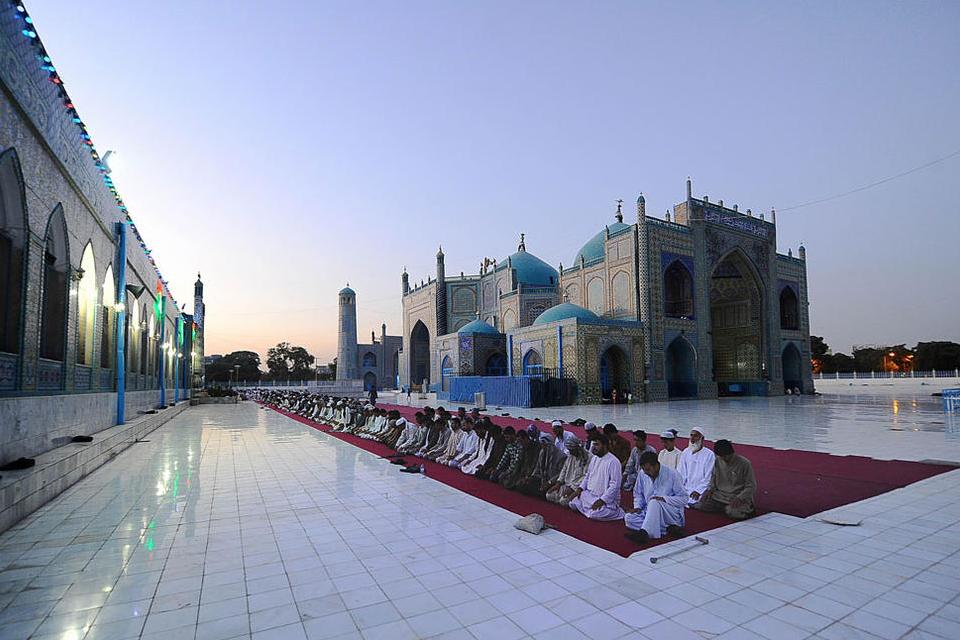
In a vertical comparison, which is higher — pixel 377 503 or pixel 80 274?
pixel 80 274

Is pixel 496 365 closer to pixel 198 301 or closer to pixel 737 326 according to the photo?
pixel 737 326

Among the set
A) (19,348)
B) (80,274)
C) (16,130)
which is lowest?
(19,348)

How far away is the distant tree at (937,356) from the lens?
46562mm

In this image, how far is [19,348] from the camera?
5.77 metres

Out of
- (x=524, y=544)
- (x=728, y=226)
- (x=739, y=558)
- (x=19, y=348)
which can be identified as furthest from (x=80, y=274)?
(x=728, y=226)

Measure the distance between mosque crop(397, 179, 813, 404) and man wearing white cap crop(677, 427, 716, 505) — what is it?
13.7 meters

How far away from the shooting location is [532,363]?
22.4m

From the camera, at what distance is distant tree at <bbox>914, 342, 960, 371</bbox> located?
153 feet

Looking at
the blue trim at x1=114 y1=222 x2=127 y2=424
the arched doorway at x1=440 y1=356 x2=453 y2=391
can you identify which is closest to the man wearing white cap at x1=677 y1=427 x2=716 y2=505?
the blue trim at x1=114 y1=222 x2=127 y2=424

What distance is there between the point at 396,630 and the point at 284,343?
67042 millimetres

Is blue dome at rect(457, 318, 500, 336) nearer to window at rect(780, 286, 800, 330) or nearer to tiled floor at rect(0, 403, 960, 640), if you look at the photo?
window at rect(780, 286, 800, 330)

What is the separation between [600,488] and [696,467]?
126 centimetres

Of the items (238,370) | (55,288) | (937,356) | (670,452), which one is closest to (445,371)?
(55,288)

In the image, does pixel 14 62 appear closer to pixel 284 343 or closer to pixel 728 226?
pixel 728 226
